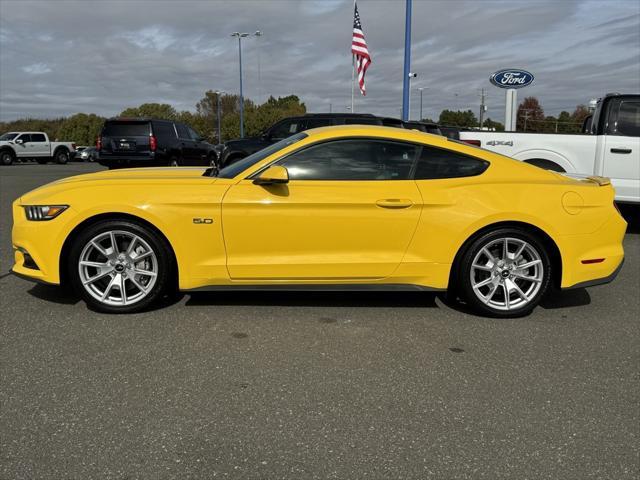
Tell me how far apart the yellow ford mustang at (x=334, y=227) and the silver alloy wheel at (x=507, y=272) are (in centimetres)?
1

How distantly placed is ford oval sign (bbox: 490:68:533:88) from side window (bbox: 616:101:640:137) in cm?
553

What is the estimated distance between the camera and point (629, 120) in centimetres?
766

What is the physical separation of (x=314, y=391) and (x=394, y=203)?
66.4 inches

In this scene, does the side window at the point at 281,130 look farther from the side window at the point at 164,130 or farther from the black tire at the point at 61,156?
the black tire at the point at 61,156

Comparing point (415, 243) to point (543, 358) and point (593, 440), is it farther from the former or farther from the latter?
point (593, 440)

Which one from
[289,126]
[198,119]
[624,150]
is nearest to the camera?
[624,150]

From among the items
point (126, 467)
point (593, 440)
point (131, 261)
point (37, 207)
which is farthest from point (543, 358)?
point (37, 207)

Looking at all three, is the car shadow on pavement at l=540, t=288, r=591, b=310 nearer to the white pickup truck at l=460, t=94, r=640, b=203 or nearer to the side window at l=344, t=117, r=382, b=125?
the white pickup truck at l=460, t=94, r=640, b=203

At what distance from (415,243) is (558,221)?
1.16 metres

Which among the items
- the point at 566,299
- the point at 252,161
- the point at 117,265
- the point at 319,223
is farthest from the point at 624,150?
the point at 117,265

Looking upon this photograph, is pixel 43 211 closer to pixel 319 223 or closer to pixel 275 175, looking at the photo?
pixel 275 175

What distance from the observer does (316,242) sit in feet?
13.6

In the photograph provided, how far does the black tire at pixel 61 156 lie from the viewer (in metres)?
33.5

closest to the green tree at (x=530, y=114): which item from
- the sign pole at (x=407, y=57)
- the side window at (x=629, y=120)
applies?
the sign pole at (x=407, y=57)
